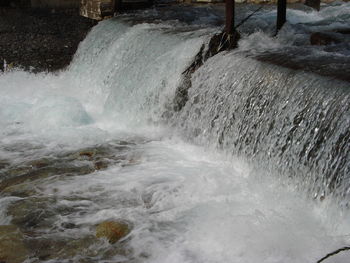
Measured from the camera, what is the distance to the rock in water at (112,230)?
3.66 m

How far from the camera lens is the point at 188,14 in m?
10.1

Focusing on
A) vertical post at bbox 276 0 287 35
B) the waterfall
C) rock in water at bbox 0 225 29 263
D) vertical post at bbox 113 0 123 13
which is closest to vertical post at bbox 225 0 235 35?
the waterfall

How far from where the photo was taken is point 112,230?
12.2 feet

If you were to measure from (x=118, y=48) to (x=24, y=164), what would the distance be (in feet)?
11.9

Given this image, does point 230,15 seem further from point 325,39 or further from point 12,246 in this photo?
point 12,246

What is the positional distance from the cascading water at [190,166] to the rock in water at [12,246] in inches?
0.6

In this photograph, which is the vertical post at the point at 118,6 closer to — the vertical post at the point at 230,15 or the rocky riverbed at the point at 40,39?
the rocky riverbed at the point at 40,39

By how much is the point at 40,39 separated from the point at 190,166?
660 cm

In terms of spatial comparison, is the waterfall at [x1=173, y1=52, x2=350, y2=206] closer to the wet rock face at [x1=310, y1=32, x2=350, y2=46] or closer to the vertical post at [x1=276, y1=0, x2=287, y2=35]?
the wet rock face at [x1=310, y1=32, x2=350, y2=46]

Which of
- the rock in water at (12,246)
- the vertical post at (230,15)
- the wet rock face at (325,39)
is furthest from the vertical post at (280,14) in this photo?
the rock in water at (12,246)

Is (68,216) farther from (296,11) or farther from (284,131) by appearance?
(296,11)

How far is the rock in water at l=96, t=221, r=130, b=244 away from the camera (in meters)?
3.66

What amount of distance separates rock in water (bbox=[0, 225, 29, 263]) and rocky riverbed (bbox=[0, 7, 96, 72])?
6.45 m


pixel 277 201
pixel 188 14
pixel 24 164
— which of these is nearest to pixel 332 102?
pixel 277 201
